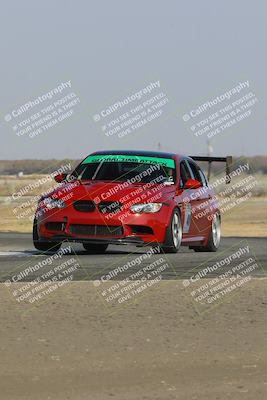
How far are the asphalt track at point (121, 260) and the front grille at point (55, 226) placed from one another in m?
0.43

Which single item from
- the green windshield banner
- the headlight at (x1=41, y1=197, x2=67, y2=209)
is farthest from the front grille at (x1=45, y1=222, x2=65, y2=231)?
the green windshield banner

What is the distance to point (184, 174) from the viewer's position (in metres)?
18.1

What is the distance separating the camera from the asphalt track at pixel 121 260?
44.3 feet

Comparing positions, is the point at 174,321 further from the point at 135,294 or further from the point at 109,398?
the point at 109,398

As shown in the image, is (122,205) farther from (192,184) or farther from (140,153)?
(140,153)

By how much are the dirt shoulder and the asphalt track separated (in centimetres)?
195

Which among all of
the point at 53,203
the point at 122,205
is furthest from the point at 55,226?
the point at 122,205

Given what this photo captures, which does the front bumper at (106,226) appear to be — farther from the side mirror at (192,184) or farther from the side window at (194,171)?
the side window at (194,171)

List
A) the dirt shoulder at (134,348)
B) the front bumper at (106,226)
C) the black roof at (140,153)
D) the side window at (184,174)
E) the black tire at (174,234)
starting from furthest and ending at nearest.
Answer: the side window at (184,174), the black roof at (140,153), the black tire at (174,234), the front bumper at (106,226), the dirt shoulder at (134,348)

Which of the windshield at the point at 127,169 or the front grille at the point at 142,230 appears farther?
the windshield at the point at 127,169

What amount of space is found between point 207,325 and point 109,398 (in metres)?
2.94

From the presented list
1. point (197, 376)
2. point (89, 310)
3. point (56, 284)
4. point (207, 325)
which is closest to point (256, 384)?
point (197, 376)

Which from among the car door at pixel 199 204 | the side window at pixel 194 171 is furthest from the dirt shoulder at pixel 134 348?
the side window at pixel 194 171

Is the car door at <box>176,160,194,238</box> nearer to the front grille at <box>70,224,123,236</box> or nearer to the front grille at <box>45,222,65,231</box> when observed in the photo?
the front grille at <box>70,224,123,236</box>
